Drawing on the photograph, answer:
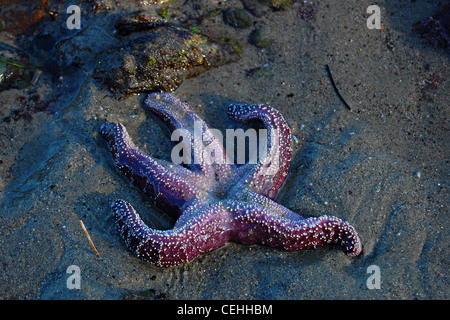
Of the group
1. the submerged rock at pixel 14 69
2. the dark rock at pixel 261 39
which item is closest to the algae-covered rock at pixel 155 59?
the dark rock at pixel 261 39

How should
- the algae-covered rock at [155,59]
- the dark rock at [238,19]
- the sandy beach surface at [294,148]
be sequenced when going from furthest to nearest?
the dark rock at [238,19] → the algae-covered rock at [155,59] → the sandy beach surface at [294,148]

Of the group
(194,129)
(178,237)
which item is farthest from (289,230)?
(194,129)

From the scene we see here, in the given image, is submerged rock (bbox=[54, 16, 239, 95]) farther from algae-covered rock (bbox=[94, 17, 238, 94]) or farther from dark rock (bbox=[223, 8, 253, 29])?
dark rock (bbox=[223, 8, 253, 29])

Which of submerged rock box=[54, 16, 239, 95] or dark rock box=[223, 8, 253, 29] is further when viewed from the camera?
dark rock box=[223, 8, 253, 29]

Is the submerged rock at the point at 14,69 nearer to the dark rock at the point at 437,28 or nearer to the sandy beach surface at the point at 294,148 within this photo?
the sandy beach surface at the point at 294,148

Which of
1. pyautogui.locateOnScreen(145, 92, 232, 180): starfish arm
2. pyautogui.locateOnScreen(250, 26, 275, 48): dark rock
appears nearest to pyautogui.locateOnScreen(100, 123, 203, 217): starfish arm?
pyautogui.locateOnScreen(145, 92, 232, 180): starfish arm

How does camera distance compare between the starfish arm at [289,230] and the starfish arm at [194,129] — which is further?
the starfish arm at [194,129]
